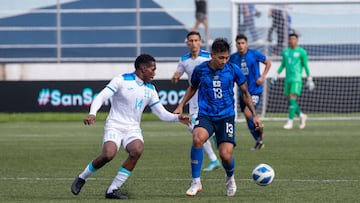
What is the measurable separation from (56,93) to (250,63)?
10328mm

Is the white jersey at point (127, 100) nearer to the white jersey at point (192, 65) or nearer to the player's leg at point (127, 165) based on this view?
the player's leg at point (127, 165)

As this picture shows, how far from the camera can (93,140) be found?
2036 centimetres

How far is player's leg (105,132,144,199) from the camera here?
35.9ft

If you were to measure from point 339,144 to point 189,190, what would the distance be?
8.03 metres

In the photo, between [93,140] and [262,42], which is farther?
[262,42]

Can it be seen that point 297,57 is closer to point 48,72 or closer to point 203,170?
point 48,72

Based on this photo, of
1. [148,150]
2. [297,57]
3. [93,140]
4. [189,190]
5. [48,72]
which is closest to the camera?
[189,190]

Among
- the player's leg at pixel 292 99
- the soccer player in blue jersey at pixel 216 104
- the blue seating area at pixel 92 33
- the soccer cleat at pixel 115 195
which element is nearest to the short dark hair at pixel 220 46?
the soccer player in blue jersey at pixel 216 104

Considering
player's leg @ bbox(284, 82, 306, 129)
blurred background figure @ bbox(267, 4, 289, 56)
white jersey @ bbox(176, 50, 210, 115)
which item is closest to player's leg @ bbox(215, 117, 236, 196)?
white jersey @ bbox(176, 50, 210, 115)

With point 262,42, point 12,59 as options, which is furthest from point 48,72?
point 262,42

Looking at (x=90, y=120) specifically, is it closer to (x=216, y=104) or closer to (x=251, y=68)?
(x=216, y=104)

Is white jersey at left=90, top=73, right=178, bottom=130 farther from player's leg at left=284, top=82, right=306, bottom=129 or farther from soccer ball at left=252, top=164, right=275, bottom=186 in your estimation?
player's leg at left=284, top=82, right=306, bottom=129

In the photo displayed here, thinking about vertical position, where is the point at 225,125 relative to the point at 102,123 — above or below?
above

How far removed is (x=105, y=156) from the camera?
10961 mm
